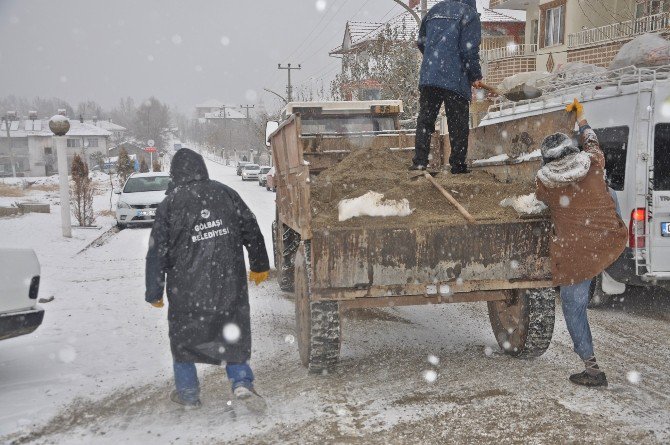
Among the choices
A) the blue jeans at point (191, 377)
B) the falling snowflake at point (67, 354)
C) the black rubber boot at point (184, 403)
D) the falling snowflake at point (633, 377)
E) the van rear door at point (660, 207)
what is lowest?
the falling snowflake at point (67, 354)

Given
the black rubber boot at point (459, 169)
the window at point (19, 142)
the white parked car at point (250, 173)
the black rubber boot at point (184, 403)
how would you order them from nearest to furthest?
the black rubber boot at point (184, 403) < the black rubber boot at point (459, 169) < the white parked car at point (250, 173) < the window at point (19, 142)

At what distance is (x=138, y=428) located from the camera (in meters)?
3.47

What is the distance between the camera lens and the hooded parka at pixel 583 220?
3.80 meters

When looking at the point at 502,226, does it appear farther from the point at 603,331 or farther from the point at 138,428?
the point at 138,428

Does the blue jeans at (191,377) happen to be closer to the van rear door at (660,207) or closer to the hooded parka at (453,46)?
the hooded parka at (453,46)

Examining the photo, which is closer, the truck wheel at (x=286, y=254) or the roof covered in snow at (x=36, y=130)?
the truck wheel at (x=286, y=254)

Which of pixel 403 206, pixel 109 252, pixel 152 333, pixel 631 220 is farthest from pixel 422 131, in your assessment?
pixel 109 252

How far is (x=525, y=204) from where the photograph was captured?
4.08m

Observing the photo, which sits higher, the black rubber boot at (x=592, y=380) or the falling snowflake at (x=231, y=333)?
the falling snowflake at (x=231, y=333)

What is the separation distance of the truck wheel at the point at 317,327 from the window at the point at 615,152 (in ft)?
12.8

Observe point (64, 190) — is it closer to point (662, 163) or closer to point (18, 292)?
point (18, 292)

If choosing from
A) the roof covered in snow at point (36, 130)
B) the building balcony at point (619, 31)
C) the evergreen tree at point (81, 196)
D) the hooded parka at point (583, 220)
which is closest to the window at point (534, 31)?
the building balcony at point (619, 31)

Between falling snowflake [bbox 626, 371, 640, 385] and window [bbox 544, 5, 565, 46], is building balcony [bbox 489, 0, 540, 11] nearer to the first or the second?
window [bbox 544, 5, 565, 46]

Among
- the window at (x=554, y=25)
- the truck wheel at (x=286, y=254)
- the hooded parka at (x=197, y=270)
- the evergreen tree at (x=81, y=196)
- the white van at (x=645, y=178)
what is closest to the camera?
the hooded parka at (x=197, y=270)
